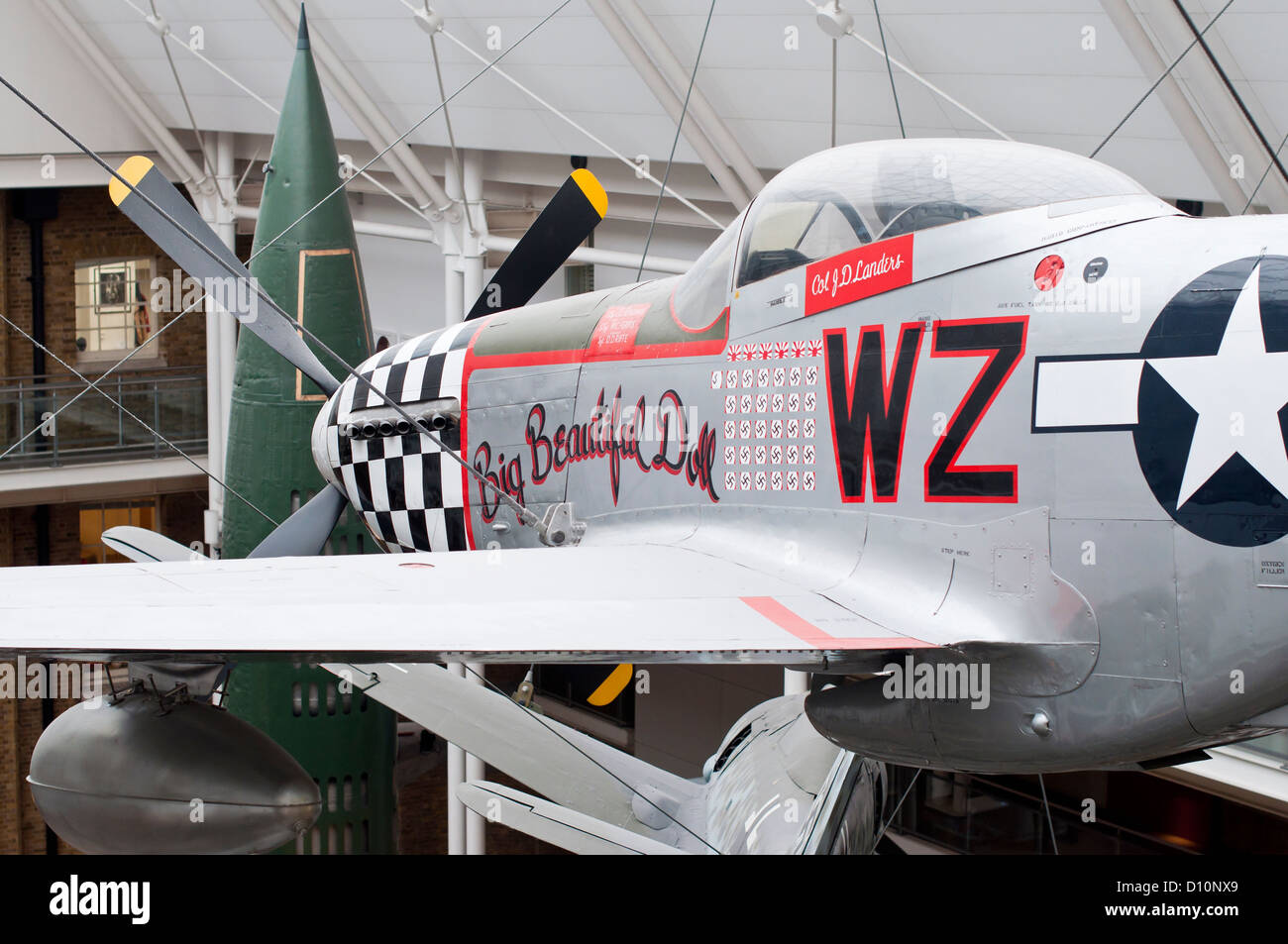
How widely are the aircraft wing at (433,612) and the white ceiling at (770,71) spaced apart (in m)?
4.11

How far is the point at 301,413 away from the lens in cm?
880

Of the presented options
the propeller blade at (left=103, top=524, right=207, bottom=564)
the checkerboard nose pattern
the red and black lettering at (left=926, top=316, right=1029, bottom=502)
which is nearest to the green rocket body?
the propeller blade at (left=103, top=524, right=207, bottom=564)

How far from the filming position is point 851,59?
7832mm

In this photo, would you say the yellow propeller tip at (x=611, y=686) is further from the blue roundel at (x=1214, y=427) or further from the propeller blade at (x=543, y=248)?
the blue roundel at (x=1214, y=427)

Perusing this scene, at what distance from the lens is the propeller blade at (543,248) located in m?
6.62

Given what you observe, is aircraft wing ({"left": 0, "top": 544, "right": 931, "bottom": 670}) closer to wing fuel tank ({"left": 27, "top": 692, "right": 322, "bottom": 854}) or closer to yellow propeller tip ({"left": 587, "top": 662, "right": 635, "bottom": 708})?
wing fuel tank ({"left": 27, "top": 692, "right": 322, "bottom": 854})

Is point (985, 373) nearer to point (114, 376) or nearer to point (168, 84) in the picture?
point (168, 84)

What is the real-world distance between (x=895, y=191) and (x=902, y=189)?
0.02m

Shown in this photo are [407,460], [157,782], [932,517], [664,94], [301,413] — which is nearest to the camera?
[932,517]

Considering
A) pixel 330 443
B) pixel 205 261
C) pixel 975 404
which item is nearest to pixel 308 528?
pixel 330 443

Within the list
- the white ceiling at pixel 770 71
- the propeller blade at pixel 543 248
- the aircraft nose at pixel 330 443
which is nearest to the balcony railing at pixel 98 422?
the white ceiling at pixel 770 71

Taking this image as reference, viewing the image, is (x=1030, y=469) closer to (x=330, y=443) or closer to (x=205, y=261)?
(x=330, y=443)

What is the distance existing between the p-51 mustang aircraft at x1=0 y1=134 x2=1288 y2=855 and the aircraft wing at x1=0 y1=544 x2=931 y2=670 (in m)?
0.01

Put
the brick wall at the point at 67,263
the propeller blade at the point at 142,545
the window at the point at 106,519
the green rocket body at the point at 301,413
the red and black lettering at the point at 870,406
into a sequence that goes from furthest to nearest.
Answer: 1. the window at the point at 106,519
2. the brick wall at the point at 67,263
3. the green rocket body at the point at 301,413
4. the propeller blade at the point at 142,545
5. the red and black lettering at the point at 870,406
